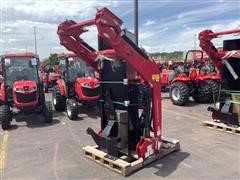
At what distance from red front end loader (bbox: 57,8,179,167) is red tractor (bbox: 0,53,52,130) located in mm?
3847

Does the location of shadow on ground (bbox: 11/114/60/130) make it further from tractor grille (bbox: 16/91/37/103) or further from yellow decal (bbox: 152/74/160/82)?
yellow decal (bbox: 152/74/160/82)

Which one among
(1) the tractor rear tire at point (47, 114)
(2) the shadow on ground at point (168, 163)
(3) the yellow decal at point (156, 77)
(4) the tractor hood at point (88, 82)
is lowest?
(2) the shadow on ground at point (168, 163)

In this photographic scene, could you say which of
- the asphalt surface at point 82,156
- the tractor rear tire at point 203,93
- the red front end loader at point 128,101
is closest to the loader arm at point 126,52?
the red front end loader at point 128,101

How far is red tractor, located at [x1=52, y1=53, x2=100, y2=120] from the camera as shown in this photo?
398 inches

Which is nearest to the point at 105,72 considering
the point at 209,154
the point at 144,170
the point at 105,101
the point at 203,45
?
the point at 105,101

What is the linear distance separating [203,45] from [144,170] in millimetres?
4682

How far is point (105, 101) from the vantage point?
6.14 m

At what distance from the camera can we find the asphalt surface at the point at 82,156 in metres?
5.31

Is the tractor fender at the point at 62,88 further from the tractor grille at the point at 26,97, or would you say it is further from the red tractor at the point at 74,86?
the tractor grille at the point at 26,97

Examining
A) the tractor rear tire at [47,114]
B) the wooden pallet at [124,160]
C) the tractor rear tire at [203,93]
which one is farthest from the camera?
the tractor rear tire at [203,93]

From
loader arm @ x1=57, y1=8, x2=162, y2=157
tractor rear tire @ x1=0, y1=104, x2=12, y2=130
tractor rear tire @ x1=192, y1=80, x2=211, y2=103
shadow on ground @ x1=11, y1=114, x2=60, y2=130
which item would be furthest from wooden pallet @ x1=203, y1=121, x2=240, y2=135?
tractor rear tire @ x1=0, y1=104, x2=12, y2=130

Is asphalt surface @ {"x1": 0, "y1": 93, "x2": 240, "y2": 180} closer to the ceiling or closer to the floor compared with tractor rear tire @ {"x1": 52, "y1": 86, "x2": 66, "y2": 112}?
closer to the floor

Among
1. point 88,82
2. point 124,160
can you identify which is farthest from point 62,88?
point 124,160

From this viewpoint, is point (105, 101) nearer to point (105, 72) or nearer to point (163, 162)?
point (105, 72)
